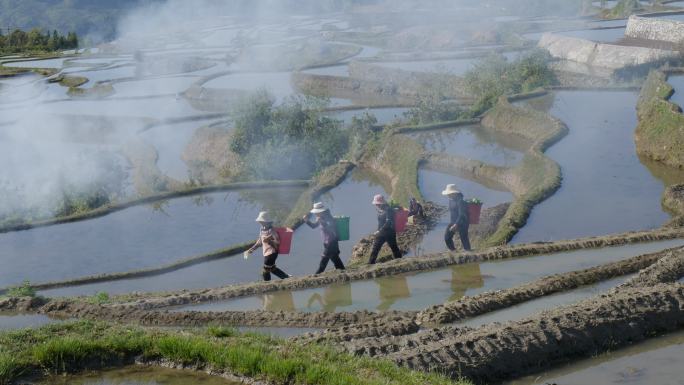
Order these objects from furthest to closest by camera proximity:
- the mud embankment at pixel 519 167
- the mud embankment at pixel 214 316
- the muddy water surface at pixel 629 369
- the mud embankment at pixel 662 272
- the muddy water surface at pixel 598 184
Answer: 1. the mud embankment at pixel 519 167
2. the muddy water surface at pixel 598 184
3. the mud embankment at pixel 662 272
4. the mud embankment at pixel 214 316
5. the muddy water surface at pixel 629 369

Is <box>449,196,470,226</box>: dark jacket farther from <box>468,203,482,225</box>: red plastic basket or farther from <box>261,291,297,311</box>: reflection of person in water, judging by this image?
<box>261,291,297,311</box>: reflection of person in water

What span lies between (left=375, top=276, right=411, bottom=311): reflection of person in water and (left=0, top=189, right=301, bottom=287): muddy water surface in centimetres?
533

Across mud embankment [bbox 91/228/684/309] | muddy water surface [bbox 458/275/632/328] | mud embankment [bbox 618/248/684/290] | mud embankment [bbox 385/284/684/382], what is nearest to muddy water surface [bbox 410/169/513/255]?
mud embankment [bbox 91/228/684/309]

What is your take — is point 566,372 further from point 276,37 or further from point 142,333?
point 276,37

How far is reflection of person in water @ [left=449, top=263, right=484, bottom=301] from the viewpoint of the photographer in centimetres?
997

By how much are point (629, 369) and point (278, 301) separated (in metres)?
4.43

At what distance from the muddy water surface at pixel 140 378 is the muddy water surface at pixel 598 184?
7525mm

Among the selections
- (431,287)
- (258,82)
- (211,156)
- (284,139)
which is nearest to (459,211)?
(431,287)

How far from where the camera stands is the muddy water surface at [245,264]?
1275cm

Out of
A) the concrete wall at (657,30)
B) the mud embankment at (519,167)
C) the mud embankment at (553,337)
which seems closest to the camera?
the mud embankment at (553,337)

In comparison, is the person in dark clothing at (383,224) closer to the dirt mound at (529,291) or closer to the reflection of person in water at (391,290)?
the reflection of person in water at (391,290)

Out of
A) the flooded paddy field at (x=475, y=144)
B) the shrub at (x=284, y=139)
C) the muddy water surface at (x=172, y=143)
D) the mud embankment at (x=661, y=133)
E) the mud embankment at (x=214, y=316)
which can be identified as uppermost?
the mud embankment at (x=214, y=316)

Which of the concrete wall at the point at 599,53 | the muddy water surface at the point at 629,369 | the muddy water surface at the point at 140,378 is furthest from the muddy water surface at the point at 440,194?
the concrete wall at the point at 599,53

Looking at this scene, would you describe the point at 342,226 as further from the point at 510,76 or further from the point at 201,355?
the point at 510,76
